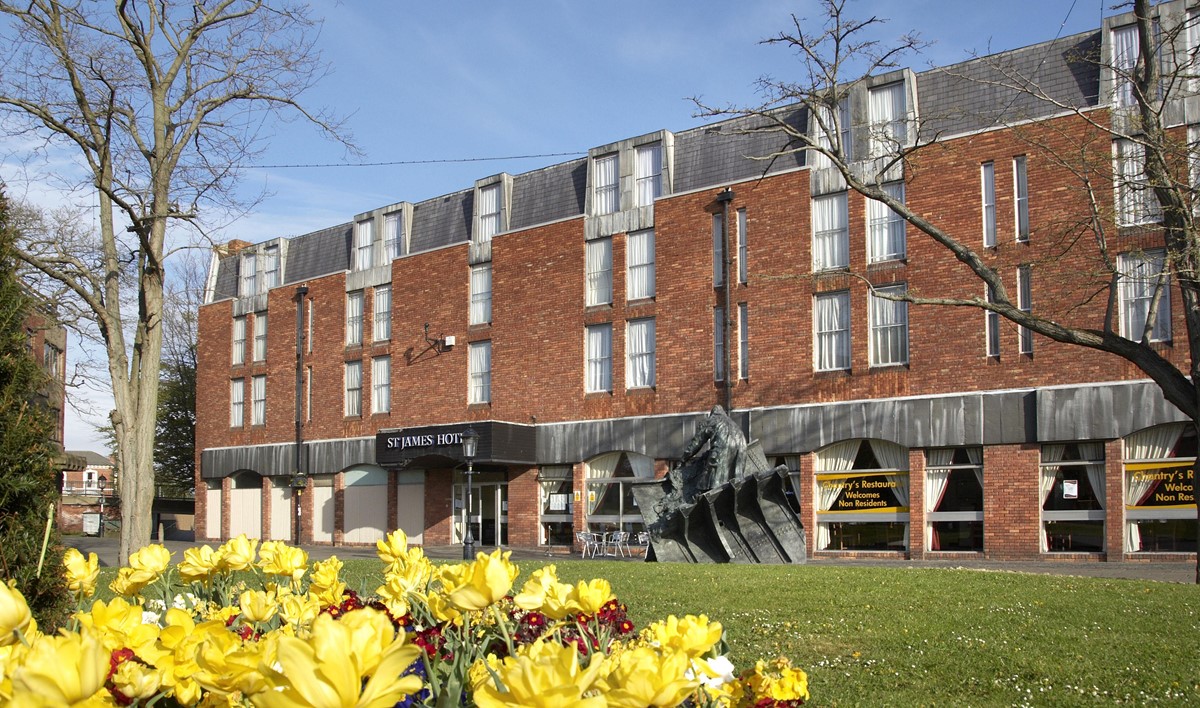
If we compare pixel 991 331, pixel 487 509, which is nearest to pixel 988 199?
pixel 991 331

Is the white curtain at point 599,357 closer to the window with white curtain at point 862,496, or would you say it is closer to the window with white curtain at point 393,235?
the window with white curtain at point 862,496

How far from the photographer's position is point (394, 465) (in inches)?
1411

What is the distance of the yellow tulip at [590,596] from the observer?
304cm

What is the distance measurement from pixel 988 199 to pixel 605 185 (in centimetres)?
1180

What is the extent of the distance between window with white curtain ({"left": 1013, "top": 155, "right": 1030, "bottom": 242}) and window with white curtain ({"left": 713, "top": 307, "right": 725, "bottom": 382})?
8.07 m

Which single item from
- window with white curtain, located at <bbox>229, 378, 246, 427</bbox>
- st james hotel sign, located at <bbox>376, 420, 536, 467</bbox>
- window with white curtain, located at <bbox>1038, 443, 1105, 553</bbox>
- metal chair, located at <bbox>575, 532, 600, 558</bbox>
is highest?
window with white curtain, located at <bbox>229, 378, 246, 427</bbox>

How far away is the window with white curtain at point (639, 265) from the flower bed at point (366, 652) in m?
27.8

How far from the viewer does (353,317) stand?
40969mm

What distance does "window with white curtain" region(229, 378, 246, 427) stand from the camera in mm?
45281

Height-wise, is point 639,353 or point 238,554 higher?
point 639,353

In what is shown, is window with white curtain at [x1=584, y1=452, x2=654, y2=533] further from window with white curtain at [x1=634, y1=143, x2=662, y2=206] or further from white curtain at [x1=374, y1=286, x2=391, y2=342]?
white curtain at [x1=374, y1=286, x2=391, y2=342]

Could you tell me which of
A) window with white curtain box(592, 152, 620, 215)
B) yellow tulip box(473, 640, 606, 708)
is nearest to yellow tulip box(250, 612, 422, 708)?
yellow tulip box(473, 640, 606, 708)

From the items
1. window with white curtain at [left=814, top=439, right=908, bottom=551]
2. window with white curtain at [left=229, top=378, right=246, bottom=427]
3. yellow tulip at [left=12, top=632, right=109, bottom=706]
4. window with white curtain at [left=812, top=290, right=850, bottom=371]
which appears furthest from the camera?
window with white curtain at [left=229, top=378, right=246, bottom=427]

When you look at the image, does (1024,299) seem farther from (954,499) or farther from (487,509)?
(487,509)
